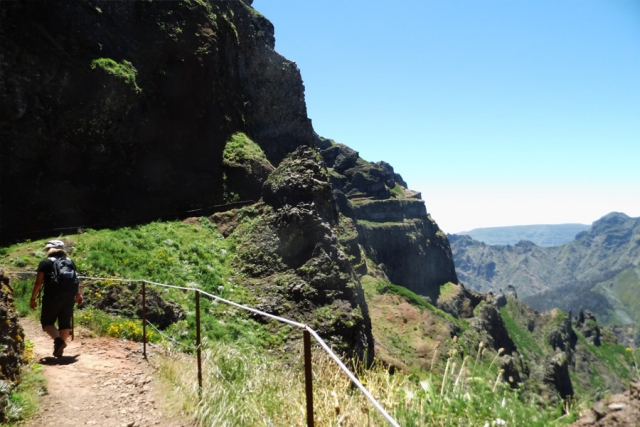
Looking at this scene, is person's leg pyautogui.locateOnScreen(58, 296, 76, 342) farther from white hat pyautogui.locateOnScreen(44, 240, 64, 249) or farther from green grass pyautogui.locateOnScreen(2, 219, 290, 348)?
green grass pyautogui.locateOnScreen(2, 219, 290, 348)

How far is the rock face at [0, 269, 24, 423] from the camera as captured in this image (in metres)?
6.25

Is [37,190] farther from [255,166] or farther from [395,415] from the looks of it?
[395,415]

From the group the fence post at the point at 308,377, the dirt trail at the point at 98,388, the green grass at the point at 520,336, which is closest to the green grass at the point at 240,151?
the dirt trail at the point at 98,388

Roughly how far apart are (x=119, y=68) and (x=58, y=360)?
69.5 feet

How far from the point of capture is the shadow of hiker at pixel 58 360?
Result: 9.28 metres

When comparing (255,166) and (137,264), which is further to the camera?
(255,166)

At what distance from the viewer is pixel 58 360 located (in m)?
9.52

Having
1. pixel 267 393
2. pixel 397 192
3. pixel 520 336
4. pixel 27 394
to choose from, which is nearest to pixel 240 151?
pixel 27 394

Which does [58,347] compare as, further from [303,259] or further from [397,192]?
[397,192]

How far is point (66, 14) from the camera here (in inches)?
969

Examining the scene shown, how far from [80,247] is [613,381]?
15808 centimetres

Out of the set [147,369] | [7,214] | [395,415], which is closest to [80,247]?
[7,214]

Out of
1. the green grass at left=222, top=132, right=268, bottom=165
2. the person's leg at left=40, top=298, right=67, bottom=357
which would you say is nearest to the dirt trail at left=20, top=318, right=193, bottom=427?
the person's leg at left=40, top=298, right=67, bottom=357

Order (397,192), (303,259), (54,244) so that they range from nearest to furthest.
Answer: (54,244), (303,259), (397,192)
